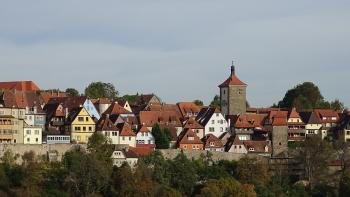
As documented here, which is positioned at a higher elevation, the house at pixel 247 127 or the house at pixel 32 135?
the house at pixel 247 127

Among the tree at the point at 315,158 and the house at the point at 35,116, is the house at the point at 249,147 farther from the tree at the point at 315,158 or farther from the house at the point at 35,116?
the house at the point at 35,116

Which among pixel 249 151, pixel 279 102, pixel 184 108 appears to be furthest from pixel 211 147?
pixel 279 102

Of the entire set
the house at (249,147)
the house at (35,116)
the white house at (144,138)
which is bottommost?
the house at (249,147)

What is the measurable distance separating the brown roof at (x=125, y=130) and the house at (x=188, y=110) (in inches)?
409

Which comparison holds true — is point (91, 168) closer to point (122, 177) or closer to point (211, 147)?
point (122, 177)

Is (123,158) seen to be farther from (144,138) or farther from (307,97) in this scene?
(307,97)

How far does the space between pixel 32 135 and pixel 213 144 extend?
1627cm

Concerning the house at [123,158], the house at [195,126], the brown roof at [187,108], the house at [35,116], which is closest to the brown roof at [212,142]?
the house at [195,126]

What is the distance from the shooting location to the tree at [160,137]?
91312 millimetres

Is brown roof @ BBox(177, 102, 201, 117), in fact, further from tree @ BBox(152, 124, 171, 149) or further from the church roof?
tree @ BBox(152, 124, 171, 149)

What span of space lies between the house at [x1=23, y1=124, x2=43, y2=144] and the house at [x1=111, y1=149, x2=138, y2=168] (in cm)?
639

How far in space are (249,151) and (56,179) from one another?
69.7 feet

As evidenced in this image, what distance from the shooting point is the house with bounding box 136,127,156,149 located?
91812mm

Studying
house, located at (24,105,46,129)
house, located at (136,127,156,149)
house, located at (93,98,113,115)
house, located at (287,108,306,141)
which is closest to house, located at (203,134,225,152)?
house, located at (136,127,156,149)
